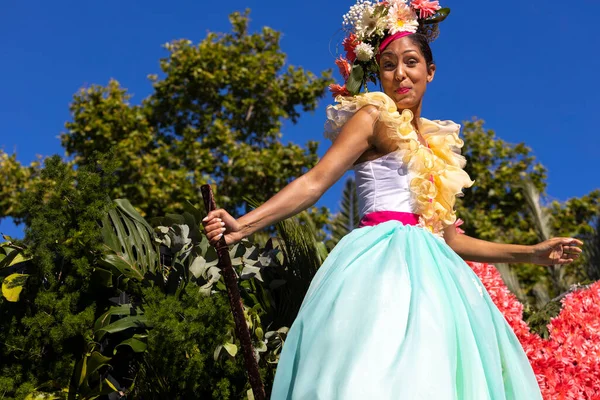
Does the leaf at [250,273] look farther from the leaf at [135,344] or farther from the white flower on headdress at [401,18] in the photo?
the white flower on headdress at [401,18]

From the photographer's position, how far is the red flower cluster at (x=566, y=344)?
359 cm

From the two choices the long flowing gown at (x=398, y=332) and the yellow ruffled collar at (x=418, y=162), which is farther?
the yellow ruffled collar at (x=418, y=162)

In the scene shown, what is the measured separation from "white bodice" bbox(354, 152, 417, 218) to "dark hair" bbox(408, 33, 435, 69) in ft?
1.65

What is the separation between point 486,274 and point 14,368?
239 centimetres

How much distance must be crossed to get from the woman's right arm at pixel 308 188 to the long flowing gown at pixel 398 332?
8.1 inches

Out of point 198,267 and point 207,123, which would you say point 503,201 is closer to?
point 207,123

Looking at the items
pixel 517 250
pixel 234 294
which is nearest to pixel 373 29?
pixel 517 250

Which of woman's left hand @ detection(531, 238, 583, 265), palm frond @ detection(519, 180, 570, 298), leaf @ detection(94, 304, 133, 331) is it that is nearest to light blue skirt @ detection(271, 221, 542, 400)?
woman's left hand @ detection(531, 238, 583, 265)

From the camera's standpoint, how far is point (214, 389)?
2967 millimetres

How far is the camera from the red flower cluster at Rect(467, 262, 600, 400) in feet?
11.8

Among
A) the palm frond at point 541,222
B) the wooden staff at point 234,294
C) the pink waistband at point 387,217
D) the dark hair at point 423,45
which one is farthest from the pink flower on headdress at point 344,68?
the palm frond at point 541,222

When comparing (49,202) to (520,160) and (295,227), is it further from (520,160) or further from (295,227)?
(520,160)

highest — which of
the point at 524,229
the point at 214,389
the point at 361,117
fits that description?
the point at 524,229

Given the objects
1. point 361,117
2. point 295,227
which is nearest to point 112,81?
point 295,227
